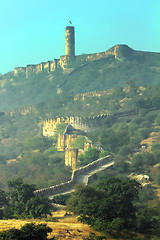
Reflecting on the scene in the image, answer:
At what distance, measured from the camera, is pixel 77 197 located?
840 inches

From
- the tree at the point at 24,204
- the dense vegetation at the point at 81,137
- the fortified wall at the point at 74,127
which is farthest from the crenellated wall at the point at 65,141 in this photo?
the tree at the point at 24,204

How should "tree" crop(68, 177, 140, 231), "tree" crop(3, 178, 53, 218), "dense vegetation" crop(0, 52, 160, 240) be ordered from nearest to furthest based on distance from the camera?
"tree" crop(68, 177, 140, 231) → "dense vegetation" crop(0, 52, 160, 240) → "tree" crop(3, 178, 53, 218)

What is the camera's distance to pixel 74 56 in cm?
8369

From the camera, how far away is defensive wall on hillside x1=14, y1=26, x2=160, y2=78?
255ft

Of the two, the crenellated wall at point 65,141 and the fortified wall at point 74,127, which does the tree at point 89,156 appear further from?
the crenellated wall at point 65,141

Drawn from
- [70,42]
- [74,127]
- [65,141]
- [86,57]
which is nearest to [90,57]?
[86,57]

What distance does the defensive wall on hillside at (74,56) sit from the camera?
7788cm

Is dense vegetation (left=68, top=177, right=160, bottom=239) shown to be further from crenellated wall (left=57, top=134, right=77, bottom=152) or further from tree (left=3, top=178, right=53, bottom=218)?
crenellated wall (left=57, top=134, right=77, bottom=152)

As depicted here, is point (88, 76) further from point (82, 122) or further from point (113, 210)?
point (113, 210)

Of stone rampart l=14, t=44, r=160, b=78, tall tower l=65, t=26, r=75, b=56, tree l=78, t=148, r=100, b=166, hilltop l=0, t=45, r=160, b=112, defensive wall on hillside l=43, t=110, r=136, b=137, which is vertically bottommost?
tree l=78, t=148, r=100, b=166

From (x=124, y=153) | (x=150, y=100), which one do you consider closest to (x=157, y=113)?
Answer: (x=150, y=100)

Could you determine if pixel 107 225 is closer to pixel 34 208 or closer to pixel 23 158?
pixel 34 208

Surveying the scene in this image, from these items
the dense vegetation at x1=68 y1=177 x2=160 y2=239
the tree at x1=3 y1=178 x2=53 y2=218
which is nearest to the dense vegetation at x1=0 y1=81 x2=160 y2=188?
the tree at x1=3 y1=178 x2=53 y2=218

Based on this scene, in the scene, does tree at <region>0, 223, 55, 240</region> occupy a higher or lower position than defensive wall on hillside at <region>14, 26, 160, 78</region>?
lower
